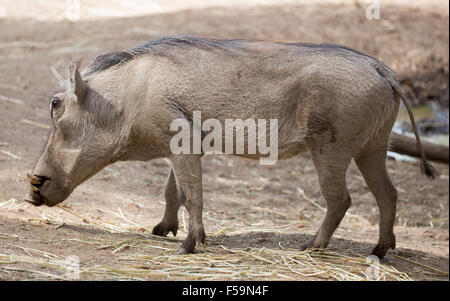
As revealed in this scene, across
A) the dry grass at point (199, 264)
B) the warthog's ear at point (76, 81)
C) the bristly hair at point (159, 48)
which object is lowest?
the dry grass at point (199, 264)

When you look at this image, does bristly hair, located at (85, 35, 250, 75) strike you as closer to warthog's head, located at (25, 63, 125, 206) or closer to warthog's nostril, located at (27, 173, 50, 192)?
Result: warthog's head, located at (25, 63, 125, 206)

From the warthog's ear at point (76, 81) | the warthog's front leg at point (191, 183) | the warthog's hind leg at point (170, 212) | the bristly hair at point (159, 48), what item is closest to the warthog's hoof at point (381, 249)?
the warthog's front leg at point (191, 183)

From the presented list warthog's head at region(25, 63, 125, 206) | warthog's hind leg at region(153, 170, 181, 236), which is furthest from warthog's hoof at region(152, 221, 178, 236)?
warthog's head at region(25, 63, 125, 206)

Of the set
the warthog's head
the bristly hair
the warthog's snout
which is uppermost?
the bristly hair

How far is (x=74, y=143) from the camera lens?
460 cm

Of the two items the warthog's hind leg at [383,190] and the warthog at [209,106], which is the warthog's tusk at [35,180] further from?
the warthog's hind leg at [383,190]

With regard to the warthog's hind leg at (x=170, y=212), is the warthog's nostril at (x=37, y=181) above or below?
above

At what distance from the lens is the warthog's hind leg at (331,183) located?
4.45m

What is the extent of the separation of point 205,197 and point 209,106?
220 cm

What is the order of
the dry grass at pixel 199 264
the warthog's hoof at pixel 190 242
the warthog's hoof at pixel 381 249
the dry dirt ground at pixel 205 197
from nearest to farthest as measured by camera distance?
1. the dry grass at pixel 199 264
2. the dry dirt ground at pixel 205 197
3. the warthog's hoof at pixel 190 242
4. the warthog's hoof at pixel 381 249

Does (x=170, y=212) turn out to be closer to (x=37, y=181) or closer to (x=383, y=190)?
(x=37, y=181)

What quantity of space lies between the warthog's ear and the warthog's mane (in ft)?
0.87

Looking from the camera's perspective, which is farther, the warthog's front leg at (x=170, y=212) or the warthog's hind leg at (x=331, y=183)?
the warthog's front leg at (x=170, y=212)

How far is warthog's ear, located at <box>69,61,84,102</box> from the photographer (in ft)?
14.4
